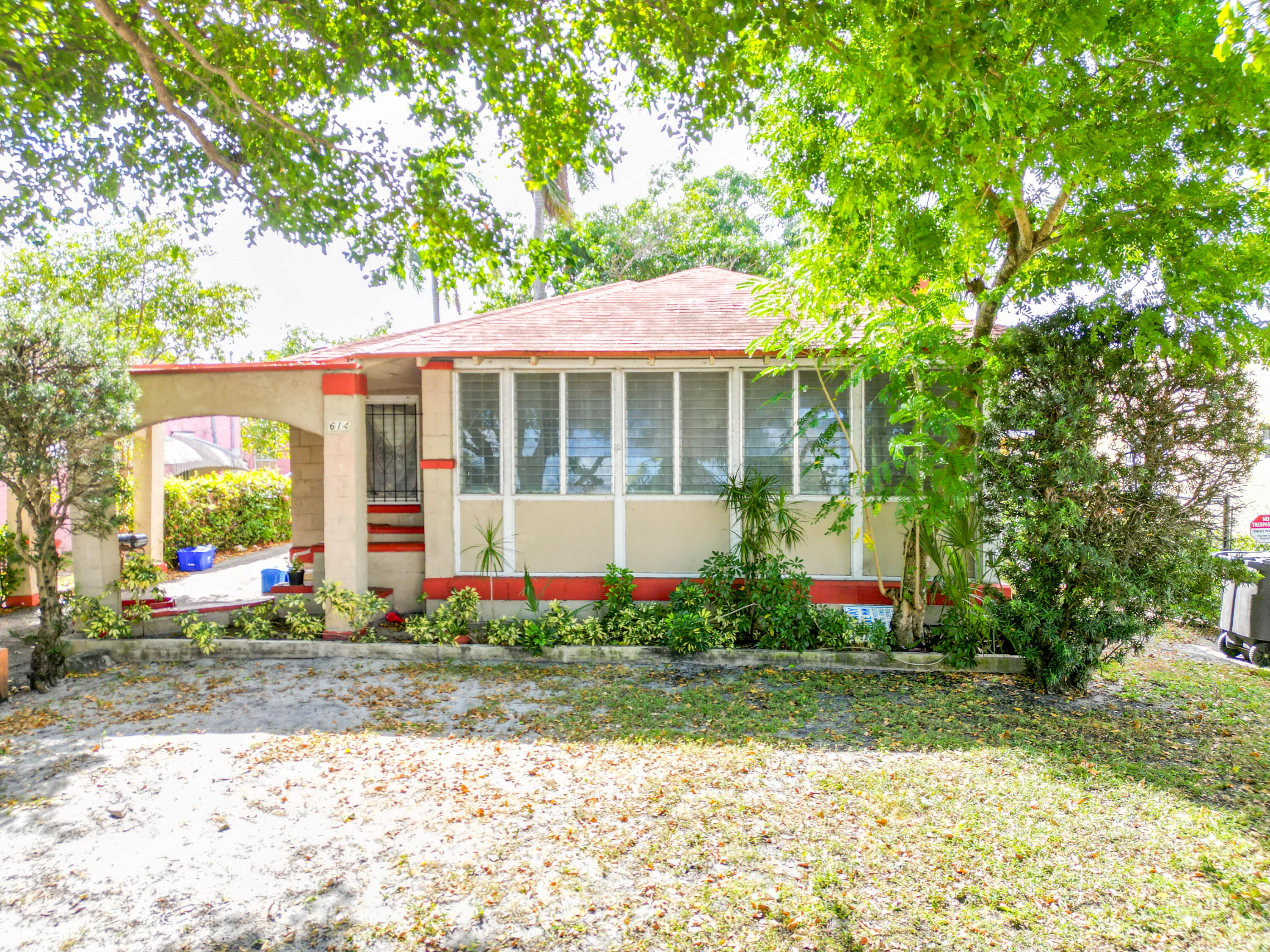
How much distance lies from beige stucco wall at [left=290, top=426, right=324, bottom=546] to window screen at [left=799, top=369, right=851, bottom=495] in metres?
6.89

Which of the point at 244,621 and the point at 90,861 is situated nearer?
the point at 90,861

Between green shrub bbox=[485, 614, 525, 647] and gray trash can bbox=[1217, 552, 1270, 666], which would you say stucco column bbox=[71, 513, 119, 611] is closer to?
green shrub bbox=[485, 614, 525, 647]

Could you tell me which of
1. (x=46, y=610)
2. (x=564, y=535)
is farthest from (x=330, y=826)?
(x=46, y=610)

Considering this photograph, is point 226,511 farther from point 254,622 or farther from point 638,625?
point 638,625

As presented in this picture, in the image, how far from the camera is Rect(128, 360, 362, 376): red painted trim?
7652 mm

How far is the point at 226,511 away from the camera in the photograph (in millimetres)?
15805

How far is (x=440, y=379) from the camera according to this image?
330 inches

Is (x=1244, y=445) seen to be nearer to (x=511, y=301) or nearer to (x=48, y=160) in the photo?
(x=48, y=160)

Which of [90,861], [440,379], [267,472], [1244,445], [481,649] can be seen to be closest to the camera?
[90,861]

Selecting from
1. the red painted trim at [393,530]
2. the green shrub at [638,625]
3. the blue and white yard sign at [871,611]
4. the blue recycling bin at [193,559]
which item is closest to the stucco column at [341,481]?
the red painted trim at [393,530]

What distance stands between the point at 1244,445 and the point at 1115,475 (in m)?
1.03

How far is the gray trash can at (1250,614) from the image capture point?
747 centimetres

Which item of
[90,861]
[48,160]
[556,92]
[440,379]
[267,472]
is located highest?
[556,92]

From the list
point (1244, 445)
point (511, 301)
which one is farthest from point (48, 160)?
point (511, 301)
